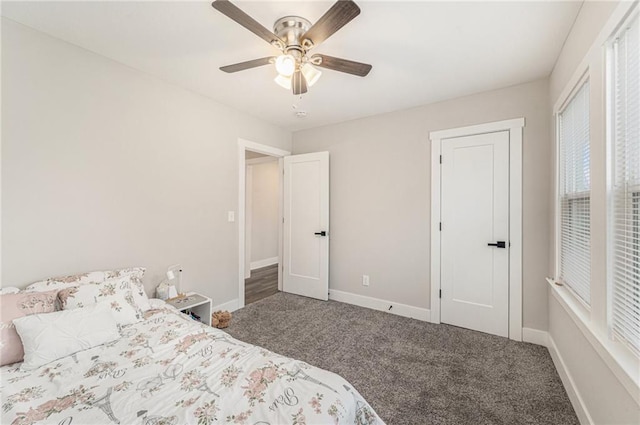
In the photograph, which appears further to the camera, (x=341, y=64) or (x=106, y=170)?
(x=106, y=170)

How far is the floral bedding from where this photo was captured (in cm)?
105

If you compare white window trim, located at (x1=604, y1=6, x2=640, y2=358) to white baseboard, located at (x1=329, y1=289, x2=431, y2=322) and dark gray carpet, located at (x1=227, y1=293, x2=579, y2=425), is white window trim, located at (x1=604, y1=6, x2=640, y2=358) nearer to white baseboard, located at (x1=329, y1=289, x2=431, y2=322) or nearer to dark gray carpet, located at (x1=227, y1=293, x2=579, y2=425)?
dark gray carpet, located at (x1=227, y1=293, x2=579, y2=425)

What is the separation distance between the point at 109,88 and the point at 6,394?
219 cm

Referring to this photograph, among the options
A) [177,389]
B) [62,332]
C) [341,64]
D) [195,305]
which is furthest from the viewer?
[195,305]

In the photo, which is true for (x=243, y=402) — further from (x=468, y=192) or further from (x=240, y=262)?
(x=468, y=192)

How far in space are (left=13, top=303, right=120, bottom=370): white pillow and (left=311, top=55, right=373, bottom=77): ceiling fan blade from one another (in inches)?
84.2

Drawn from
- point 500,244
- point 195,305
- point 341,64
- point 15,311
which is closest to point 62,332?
point 15,311

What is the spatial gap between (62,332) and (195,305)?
3.52 feet

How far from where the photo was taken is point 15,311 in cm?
155

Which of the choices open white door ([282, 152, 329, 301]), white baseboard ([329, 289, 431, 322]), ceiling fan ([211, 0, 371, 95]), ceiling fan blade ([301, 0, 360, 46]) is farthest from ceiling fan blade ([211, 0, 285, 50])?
white baseboard ([329, 289, 431, 322])

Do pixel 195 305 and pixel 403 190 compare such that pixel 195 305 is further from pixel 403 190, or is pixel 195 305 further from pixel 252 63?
pixel 403 190

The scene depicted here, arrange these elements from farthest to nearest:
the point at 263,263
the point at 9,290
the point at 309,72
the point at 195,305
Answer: the point at 263,263, the point at 195,305, the point at 309,72, the point at 9,290

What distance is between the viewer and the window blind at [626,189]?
1.17 metres

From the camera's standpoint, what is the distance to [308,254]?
12.8ft
